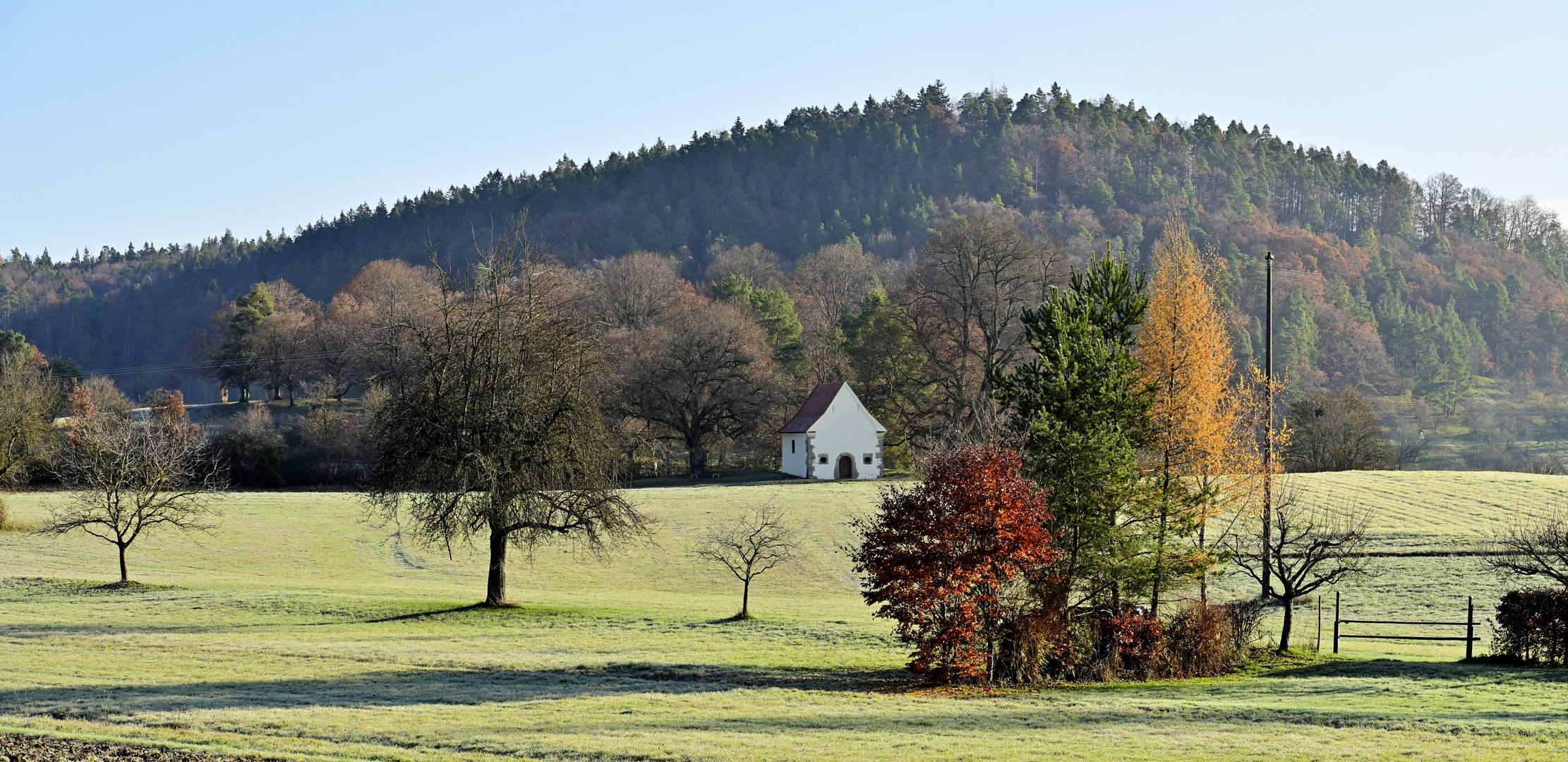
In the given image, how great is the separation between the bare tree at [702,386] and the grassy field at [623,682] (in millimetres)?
34609

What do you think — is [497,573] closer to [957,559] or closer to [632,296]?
[957,559]

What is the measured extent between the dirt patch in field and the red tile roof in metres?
56.4

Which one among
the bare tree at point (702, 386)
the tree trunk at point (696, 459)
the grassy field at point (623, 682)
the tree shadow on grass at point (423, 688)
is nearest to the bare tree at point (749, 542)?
the grassy field at point (623, 682)

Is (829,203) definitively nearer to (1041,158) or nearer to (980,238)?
(1041,158)

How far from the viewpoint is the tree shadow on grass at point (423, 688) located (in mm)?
15555

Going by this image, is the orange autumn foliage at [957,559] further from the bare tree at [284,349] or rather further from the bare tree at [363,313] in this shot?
the bare tree at [284,349]

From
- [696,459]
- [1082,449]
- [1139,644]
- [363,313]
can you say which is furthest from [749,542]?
[363,313]

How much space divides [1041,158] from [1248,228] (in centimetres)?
4657

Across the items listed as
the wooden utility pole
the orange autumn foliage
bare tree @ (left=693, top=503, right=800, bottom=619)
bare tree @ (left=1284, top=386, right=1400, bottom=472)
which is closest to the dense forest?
bare tree @ (left=1284, top=386, right=1400, bottom=472)

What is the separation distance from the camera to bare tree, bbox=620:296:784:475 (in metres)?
72.4

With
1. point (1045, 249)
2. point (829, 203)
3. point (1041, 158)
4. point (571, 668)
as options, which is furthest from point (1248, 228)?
point (571, 668)

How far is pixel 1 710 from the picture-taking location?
573 inches

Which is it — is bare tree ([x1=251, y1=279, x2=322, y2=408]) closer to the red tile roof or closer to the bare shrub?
the red tile roof

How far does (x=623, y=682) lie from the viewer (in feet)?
61.4
